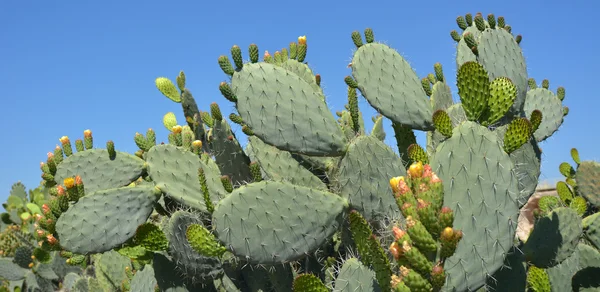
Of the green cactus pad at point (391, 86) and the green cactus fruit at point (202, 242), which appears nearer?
the green cactus fruit at point (202, 242)

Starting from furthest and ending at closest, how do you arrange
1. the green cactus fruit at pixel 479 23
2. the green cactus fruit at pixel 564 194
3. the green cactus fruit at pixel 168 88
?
the green cactus fruit at pixel 564 194
the green cactus fruit at pixel 168 88
the green cactus fruit at pixel 479 23

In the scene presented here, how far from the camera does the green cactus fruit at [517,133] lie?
2.62m

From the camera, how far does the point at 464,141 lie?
2.65 meters

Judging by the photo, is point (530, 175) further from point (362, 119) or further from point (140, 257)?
point (140, 257)

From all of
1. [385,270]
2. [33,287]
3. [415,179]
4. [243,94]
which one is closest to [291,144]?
[243,94]

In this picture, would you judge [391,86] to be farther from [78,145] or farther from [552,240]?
[78,145]

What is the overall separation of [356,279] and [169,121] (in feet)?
8.16

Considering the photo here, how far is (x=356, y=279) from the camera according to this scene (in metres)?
3.02

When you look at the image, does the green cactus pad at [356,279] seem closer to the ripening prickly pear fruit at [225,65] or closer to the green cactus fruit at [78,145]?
the ripening prickly pear fruit at [225,65]

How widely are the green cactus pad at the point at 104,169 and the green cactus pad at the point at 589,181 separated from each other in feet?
10.8

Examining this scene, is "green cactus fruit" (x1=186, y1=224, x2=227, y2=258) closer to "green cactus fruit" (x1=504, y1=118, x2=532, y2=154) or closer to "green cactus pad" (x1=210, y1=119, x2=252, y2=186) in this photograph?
"green cactus pad" (x1=210, y1=119, x2=252, y2=186)

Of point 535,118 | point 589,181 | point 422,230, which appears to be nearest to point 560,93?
point 589,181

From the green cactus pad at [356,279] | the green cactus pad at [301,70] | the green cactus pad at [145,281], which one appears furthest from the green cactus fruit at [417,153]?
the green cactus pad at [145,281]

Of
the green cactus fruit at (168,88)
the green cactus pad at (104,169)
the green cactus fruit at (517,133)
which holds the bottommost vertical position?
the green cactus fruit at (517,133)
